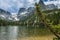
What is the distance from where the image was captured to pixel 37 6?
3.15m

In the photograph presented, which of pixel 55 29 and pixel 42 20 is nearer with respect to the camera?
pixel 42 20

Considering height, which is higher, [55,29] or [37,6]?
[37,6]

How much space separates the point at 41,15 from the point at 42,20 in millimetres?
92

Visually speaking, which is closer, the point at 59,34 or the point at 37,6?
the point at 37,6

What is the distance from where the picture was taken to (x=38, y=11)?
10.5ft

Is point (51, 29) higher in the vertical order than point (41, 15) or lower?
lower

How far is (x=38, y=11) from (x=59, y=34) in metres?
0.67

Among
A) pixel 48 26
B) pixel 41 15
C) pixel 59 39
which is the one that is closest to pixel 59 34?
pixel 59 39

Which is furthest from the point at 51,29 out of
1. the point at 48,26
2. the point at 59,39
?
the point at 59,39

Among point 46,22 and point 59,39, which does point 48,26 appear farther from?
point 59,39

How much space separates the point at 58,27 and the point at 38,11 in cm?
52

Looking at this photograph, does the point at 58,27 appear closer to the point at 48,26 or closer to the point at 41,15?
the point at 48,26

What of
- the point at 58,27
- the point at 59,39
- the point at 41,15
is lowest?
the point at 59,39

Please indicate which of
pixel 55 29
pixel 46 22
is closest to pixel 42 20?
pixel 46 22
